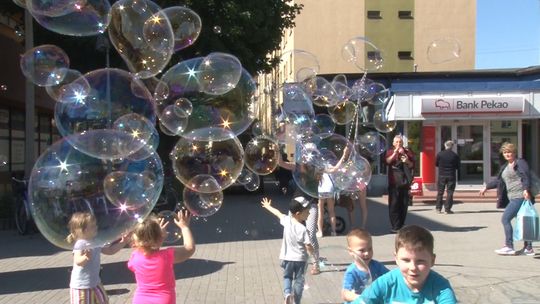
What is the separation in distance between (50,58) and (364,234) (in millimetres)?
5425

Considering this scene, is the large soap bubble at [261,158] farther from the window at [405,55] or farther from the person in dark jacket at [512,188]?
the window at [405,55]

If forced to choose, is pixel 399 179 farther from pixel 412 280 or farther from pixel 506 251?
pixel 412 280

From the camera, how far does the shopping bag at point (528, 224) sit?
9219mm

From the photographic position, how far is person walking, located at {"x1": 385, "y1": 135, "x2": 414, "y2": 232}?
11602mm

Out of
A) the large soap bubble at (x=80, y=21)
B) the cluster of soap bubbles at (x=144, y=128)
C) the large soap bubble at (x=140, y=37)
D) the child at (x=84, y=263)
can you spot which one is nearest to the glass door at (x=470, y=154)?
the cluster of soap bubbles at (x=144, y=128)

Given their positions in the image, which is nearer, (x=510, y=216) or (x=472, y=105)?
(x=510, y=216)

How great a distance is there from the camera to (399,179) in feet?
38.1

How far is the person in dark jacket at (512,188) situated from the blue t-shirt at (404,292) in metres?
7.21

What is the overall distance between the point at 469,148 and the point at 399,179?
976 centimetres

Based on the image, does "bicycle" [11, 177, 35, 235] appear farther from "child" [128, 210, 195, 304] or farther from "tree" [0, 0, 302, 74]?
"child" [128, 210, 195, 304]

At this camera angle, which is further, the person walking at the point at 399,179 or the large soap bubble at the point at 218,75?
the person walking at the point at 399,179

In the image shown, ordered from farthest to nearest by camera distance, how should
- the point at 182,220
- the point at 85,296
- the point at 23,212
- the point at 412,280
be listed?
the point at 23,212, the point at 85,296, the point at 182,220, the point at 412,280

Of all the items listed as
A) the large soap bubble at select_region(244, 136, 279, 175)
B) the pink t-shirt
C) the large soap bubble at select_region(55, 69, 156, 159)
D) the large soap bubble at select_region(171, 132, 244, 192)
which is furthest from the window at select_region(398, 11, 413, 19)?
the pink t-shirt

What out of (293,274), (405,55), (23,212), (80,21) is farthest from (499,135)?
(405,55)
